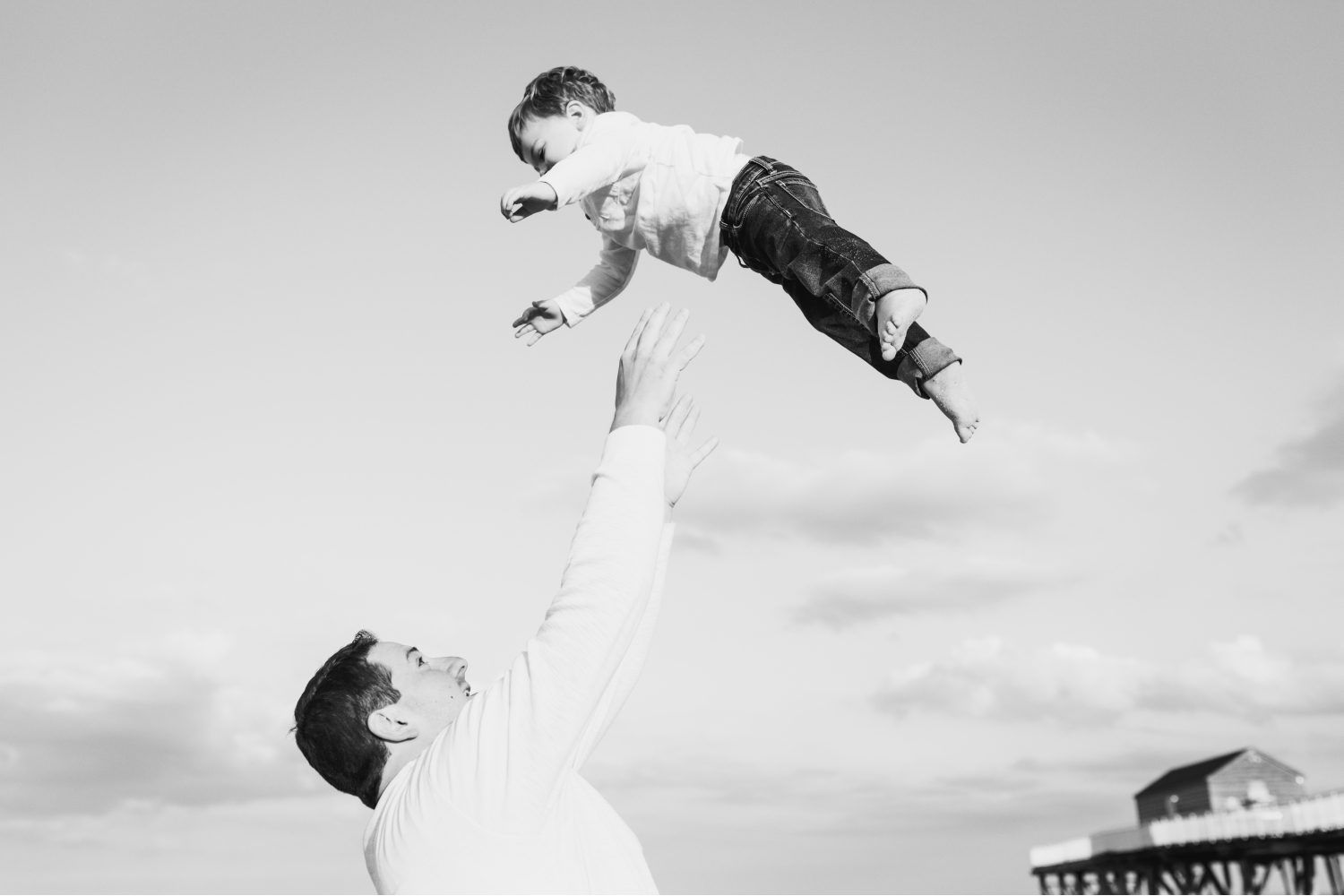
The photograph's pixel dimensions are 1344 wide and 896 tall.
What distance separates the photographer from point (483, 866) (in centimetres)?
213

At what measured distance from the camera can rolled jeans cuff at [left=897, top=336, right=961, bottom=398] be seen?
3266mm

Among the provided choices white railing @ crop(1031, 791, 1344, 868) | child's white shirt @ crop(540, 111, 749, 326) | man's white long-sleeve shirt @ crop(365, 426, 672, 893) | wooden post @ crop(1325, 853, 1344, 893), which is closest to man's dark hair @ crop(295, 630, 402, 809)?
man's white long-sleeve shirt @ crop(365, 426, 672, 893)

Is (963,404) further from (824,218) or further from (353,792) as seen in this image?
(353,792)

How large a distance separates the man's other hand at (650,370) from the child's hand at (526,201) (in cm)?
87

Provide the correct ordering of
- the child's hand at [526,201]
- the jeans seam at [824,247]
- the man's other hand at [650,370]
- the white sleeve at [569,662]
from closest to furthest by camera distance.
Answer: the white sleeve at [569,662]
the man's other hand at [650,370]
the child's hand at [526,201]
the jeans seam at [824,247]

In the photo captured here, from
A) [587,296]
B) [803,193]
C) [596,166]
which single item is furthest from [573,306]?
[803,193]

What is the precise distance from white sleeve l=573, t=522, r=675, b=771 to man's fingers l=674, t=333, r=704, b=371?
395mm

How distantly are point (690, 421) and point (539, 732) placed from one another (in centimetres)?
101

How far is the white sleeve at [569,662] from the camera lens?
2.02 meters

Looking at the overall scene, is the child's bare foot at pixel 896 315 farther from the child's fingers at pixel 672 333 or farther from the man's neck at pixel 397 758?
the man's neck at pixel 397 758

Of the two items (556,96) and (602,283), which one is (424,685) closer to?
(602,283)

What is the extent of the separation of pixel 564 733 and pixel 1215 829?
2239 centimetres

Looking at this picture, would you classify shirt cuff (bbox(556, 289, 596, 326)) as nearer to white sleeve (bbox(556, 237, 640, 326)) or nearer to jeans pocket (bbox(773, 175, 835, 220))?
white sleeve (bbox(556, 237, 640, 326))

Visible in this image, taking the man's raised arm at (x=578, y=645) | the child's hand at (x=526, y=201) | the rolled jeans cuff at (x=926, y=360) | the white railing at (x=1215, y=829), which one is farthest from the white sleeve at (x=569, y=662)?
the white railing at (x=1215, y=829)
